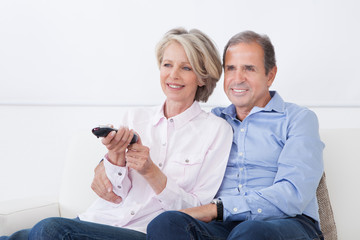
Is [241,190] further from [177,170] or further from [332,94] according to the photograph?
[332,94]

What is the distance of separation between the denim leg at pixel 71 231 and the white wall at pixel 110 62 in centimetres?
128

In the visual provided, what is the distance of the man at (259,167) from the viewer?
1.50 meters

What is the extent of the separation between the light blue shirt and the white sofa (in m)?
0.28

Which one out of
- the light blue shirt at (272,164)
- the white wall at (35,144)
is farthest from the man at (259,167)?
the white wall at (35,144)

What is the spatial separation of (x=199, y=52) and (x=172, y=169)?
1.63 feet

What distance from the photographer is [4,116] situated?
2924mm

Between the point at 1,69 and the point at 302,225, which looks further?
the point at 1,69

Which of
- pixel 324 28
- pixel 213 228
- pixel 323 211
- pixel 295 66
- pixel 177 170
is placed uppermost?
pixel 324 28

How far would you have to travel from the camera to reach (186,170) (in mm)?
1826

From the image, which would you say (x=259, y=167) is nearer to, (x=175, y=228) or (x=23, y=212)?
(x=175, y=228)

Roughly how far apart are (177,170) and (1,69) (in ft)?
5.41

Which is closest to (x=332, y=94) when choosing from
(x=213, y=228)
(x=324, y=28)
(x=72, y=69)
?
(x=324, y=28)

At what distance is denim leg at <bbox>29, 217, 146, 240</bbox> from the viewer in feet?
4.66

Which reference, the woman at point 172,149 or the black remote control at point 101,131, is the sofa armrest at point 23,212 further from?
the black remote control at point 101,131
